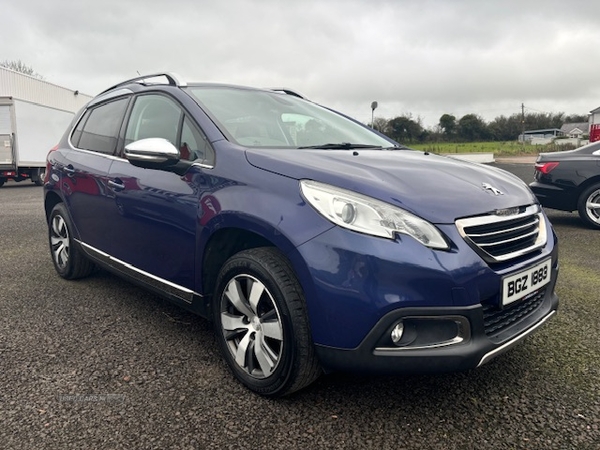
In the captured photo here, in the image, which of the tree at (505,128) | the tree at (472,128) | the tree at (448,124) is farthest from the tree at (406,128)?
the tree at (505,128)

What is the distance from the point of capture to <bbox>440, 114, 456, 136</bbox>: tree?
54094 mm

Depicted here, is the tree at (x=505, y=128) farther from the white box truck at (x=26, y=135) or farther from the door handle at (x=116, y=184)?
the door handle at (x=116, y=184)

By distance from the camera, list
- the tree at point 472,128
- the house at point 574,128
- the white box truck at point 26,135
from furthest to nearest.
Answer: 1. the house at point 574,128
2. the tree at point 472,128
3. the white box truck at point 26,135

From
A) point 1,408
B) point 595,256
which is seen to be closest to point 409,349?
point 1,408

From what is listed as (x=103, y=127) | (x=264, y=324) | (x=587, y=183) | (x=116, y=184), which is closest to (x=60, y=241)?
(x=103, y=127)

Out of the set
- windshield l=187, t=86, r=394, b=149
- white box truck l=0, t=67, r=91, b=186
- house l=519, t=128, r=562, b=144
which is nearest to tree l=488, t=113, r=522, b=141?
house l=519, t=128, r=562, b=144

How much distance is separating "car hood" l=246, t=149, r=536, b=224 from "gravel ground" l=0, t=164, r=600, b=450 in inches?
35.3

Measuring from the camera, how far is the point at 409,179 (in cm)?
219

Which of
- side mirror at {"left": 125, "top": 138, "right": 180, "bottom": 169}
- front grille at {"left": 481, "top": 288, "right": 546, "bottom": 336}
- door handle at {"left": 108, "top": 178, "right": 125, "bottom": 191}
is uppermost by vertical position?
side mirror at {"left": 125, "top": 138, "right": 180, "bottom": 169}

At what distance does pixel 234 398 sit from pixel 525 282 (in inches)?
57.7

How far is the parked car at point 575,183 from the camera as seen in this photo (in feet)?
21.9

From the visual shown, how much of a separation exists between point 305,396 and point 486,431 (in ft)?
2.66

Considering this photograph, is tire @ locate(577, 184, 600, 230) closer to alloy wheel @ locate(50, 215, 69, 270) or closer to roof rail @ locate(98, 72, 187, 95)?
roof rail @ locate(98, 72, 187, 95)

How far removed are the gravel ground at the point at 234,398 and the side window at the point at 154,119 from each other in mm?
1257
